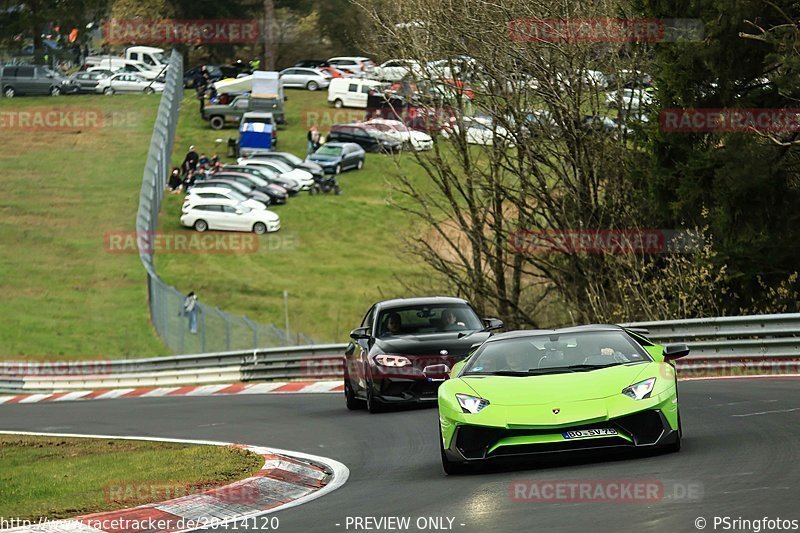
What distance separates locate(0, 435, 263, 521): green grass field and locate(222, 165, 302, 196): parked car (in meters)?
51.3

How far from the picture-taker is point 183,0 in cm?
9750

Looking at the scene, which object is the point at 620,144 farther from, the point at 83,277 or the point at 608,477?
the point at 83,277

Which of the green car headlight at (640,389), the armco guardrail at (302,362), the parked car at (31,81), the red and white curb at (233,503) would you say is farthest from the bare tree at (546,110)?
the parked car at (31,81)

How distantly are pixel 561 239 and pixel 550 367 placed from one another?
1740 cm

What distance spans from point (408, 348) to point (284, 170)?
53.6 m

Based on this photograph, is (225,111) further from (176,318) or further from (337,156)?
(176,318)

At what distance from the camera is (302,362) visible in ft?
89.8

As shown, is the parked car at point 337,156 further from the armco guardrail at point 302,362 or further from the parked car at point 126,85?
the armco guardrail at point 302,362

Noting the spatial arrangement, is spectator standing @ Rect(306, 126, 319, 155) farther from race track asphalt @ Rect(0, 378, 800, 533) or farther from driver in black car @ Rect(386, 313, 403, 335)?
driver in black car @ Rect(386, 313, 403, 335)

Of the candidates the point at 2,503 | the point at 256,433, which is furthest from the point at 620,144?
Answer: the point at 2,503

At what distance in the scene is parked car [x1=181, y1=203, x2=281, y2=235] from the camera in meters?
62.9

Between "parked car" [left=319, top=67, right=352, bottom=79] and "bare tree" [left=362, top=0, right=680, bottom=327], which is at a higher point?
"bare tree" [left=362, top=0, right=680, bottom=327]

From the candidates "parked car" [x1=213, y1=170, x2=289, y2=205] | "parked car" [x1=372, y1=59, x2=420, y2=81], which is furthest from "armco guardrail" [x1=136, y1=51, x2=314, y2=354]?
"parked car" [x1=372, y1=59, x2=420, y2=81]

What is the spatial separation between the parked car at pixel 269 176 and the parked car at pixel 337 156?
124 inches
